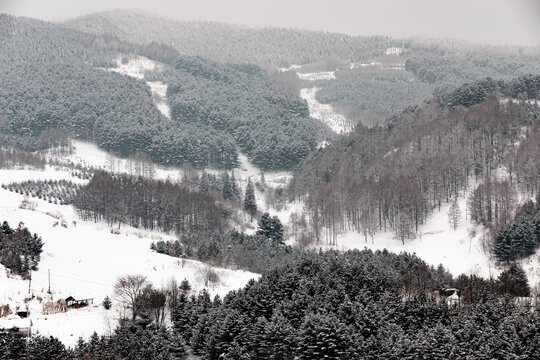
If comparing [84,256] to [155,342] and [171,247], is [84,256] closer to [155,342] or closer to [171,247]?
[171,247]

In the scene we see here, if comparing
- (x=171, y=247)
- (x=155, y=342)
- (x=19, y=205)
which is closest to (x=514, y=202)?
(x=171, y=247)

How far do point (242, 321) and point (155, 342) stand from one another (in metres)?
9.14

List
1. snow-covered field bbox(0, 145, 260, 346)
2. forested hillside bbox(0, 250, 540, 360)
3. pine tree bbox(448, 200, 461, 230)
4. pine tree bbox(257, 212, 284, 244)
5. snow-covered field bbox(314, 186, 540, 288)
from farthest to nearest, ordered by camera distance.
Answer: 1. pine tree bbox(257, 212, 284, 244)
2. pine tree bbox(448, 200, 461, 230)
3. snow-covered field bbox(314, 186, 540, 288)
4. snow-covered field bbox(0, 145, 260, 346)
5. forested hillside bbox(0, 250, 540, 360)

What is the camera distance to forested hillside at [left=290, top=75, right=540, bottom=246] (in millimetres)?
134875

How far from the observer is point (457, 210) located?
131m

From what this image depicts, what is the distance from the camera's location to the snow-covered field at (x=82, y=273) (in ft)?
243

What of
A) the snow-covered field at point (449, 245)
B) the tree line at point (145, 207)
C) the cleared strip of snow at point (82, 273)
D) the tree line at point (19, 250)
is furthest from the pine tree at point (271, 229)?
the tree line at point (19, 250)

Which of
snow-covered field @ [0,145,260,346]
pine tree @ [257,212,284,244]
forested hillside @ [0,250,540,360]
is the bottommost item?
pine tree @ [257,212,284,244]

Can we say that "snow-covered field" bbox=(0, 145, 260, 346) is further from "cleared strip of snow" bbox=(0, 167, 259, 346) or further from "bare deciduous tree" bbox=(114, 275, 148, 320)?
"bare deciduous tree" bbox=(114, 275, 148, 320)

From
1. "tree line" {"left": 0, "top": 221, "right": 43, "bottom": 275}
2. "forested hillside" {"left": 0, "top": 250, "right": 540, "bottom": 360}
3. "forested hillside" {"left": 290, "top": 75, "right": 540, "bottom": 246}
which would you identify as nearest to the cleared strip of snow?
"tree line" {"left": 0, "top": 221, "right": 43, "bottom": 275}

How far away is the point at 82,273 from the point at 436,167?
282ft

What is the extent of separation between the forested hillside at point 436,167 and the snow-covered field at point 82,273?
1809 inches

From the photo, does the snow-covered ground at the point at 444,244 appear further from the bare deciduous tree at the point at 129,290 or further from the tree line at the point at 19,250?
the tree line at the point at 19,250

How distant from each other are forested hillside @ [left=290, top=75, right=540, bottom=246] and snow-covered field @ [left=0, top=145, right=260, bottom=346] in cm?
4594
